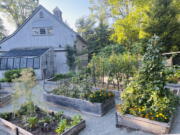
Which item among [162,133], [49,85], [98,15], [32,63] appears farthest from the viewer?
[98,15]

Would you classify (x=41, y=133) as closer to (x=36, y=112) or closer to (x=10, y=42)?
(x=36, y=112)

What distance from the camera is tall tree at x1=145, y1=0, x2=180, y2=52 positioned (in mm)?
9258

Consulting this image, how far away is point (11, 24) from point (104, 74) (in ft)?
74.6

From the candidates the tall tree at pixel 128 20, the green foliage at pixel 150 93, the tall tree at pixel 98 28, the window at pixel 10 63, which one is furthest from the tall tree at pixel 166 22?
the window at pixel 10 63

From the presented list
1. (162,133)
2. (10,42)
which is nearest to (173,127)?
(162,133)

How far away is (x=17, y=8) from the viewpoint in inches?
862

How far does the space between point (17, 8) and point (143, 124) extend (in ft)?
82.0

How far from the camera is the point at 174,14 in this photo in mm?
9328

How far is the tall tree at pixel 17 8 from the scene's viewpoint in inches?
822

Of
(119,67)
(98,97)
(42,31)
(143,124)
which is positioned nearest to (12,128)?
(98,97)

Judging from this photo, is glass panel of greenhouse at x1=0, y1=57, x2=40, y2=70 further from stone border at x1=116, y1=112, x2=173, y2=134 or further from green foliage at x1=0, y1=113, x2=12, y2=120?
stone border at x1=116, y1=112, x2=173, y2=134

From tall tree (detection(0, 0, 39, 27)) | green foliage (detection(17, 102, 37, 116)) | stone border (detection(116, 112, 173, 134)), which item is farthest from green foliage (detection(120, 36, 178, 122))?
tall tree (detection(0, 0, 39, 27))

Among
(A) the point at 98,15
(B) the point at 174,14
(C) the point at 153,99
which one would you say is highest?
(A) the point at 98,15

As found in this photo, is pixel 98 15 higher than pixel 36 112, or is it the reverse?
pixel 98 15
